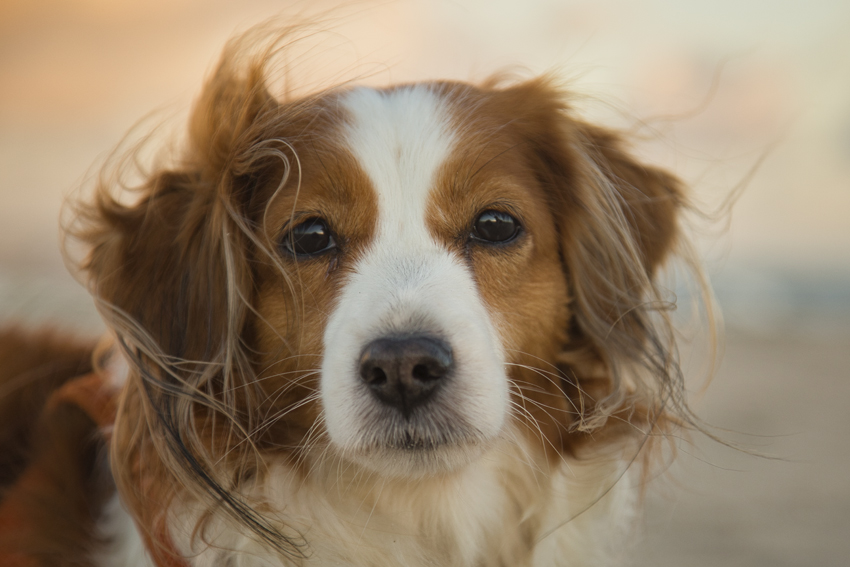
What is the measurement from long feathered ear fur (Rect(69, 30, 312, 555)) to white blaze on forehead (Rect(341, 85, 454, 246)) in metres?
0.23

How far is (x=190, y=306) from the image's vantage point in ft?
6.20

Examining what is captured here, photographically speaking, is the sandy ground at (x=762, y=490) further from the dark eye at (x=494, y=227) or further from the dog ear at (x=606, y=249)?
the dark eye at (x=494, y=227)

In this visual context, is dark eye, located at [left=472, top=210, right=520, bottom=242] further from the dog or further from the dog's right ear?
the dog's right ear

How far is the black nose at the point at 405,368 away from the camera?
1.54 meters

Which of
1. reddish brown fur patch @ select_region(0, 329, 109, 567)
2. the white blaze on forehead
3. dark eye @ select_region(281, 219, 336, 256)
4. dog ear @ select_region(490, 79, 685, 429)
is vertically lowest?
reddish brown fur patch @ select_region(0, 329, 109, 567)

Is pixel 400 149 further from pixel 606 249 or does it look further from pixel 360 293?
pixel 606 249

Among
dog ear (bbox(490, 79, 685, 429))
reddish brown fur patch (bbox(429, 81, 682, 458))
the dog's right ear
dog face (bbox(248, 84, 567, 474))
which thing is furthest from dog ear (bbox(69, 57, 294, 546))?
dog ear (bbox(490, 79, 685, 429))

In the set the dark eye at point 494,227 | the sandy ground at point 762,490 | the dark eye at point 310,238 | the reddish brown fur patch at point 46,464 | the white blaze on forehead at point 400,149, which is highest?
the white blaze on forehead at point 400,149

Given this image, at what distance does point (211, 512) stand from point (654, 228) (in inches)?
64.0

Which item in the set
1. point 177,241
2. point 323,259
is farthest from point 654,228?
point 177,241

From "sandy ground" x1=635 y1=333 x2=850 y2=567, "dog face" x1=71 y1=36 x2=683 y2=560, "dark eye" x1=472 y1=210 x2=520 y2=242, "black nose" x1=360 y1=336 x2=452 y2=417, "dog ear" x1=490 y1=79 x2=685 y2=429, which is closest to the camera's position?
"black nose" x1=360 y1=336 x2=452 y2=417

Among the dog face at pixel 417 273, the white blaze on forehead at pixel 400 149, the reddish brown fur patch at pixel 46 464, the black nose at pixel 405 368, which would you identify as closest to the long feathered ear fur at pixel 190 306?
the dog face at pixel 417 273

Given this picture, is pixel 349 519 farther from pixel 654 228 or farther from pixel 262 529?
pixel 654 228

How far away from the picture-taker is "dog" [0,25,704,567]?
1.72 meters
